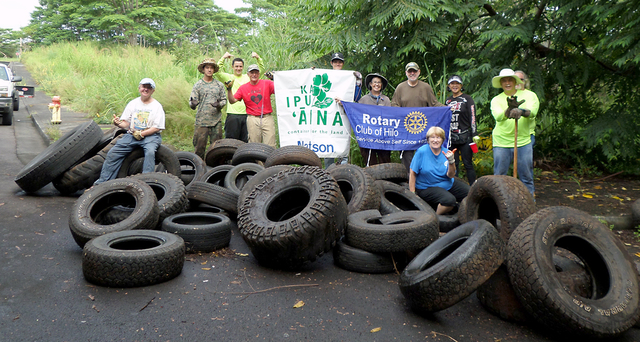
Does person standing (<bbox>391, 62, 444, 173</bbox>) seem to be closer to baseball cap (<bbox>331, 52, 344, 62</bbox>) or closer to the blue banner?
the blue banner

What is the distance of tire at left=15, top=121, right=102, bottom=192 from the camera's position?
289 inches

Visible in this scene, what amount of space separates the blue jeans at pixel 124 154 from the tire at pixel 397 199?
3.72 metres

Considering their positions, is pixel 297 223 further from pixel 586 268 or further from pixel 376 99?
pixel 376 99

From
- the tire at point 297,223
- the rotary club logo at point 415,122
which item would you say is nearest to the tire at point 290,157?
the rotary club logo at point 415,122

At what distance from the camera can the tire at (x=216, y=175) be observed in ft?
24.3

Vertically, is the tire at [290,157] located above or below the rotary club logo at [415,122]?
below

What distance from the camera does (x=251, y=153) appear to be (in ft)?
26.1

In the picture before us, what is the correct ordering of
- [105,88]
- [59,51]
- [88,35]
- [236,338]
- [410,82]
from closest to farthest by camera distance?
1. [236,338]
2. [410,82]
3. [105,88]
4. [59,51]
5. [88,35]

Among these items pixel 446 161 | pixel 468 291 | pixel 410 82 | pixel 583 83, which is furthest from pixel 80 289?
pixel 583 83

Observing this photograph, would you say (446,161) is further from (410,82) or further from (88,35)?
(88,35)

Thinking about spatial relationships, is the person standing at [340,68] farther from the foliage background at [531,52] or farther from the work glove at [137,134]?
the work glove at [137,134]

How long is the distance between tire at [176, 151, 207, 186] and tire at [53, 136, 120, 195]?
A: 130 cm

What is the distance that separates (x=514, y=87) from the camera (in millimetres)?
6961

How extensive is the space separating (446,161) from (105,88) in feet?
49.8
